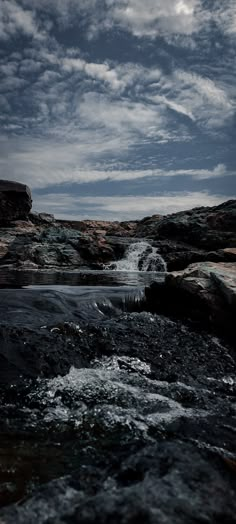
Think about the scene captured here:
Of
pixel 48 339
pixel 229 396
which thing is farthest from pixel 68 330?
pixel 229 396

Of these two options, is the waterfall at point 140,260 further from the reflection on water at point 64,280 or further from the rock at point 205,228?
the reflection on water at point 64,280

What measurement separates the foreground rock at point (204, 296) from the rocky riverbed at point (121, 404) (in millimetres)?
20

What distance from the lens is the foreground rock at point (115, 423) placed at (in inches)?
66.8

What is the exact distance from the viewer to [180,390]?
3736 mm

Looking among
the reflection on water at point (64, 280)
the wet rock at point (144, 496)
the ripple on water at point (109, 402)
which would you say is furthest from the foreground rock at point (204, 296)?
the reflection on water at point (64, 280)

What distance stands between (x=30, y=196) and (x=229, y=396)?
113ft

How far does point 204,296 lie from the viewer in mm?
6020

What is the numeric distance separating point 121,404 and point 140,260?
23532mm

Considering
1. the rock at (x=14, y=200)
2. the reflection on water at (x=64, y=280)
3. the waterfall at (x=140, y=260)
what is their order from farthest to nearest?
the rock at (x=14, y=200)
the waterfall at (x=140, y=260)
the reflection on water at (x=64, y=280)

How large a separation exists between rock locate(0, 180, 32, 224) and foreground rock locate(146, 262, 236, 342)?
28.9 metres

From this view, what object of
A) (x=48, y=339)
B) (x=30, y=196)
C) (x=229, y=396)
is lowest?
(x=229, y=396)

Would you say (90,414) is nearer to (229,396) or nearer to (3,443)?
(3,443)

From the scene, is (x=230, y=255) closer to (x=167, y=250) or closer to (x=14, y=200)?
(x=167, y=250)

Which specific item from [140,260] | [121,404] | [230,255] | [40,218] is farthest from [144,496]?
[40,218]
